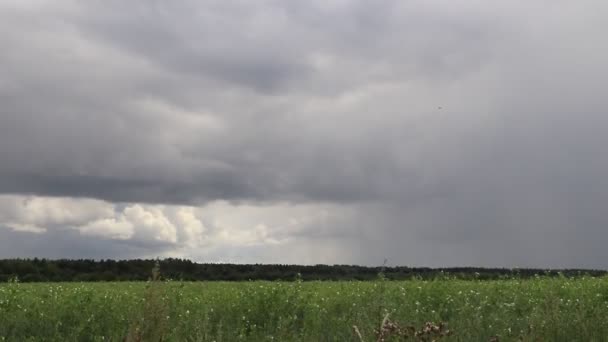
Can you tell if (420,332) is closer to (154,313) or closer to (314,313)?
(154,313)

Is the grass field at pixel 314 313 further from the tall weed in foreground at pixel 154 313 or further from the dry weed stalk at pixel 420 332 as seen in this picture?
the dry weed stalk at pixel 420 332

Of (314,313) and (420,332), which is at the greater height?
(420,332)

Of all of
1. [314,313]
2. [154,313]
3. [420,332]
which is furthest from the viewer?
[314,313]

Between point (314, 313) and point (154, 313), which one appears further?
point (314, 313)

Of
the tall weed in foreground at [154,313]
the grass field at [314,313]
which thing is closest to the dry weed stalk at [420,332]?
the tall weed in foreground at [154,313]

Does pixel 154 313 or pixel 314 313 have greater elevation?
pixel 154 313

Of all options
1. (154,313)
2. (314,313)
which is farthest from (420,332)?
(314,313)

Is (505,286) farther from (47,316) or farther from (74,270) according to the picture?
(74,270)

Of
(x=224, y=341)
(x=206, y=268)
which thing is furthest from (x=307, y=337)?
(x=206, y=268)

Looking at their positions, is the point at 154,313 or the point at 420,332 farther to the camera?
the point at 154,313

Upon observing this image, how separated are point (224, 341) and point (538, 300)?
348 inches

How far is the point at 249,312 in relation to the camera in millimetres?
16500

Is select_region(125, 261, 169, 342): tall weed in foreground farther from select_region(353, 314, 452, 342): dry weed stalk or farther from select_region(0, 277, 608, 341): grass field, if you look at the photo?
select_region(0, 277, 608, 341): grass field

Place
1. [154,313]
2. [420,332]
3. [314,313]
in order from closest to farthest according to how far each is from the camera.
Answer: [420,332] → [154,313] → [314,313]
